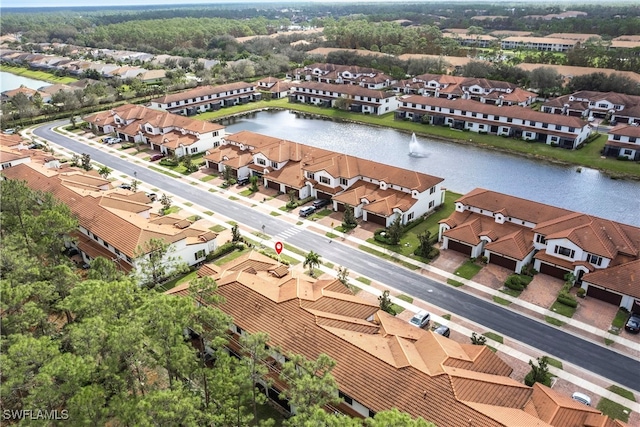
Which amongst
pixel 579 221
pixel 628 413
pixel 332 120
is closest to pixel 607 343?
pixel 628 413

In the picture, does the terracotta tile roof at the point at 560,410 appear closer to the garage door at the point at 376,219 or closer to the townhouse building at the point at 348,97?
the garage door at the point at 376,219

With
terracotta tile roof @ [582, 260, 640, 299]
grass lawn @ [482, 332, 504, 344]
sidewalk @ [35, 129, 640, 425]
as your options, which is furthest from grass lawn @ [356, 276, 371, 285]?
terracotta tile roof @ [582, 260, 640, 299]

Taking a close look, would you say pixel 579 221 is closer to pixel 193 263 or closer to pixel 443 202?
pixel 443 202

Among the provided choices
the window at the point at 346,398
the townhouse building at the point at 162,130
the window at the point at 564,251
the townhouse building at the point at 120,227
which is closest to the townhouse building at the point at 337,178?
the townhouse building at the point at 162,130

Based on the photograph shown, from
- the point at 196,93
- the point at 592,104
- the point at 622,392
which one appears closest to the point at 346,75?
the point at 196,93

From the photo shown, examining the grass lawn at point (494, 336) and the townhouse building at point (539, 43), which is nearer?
the grass lawn at point (494, 336)
